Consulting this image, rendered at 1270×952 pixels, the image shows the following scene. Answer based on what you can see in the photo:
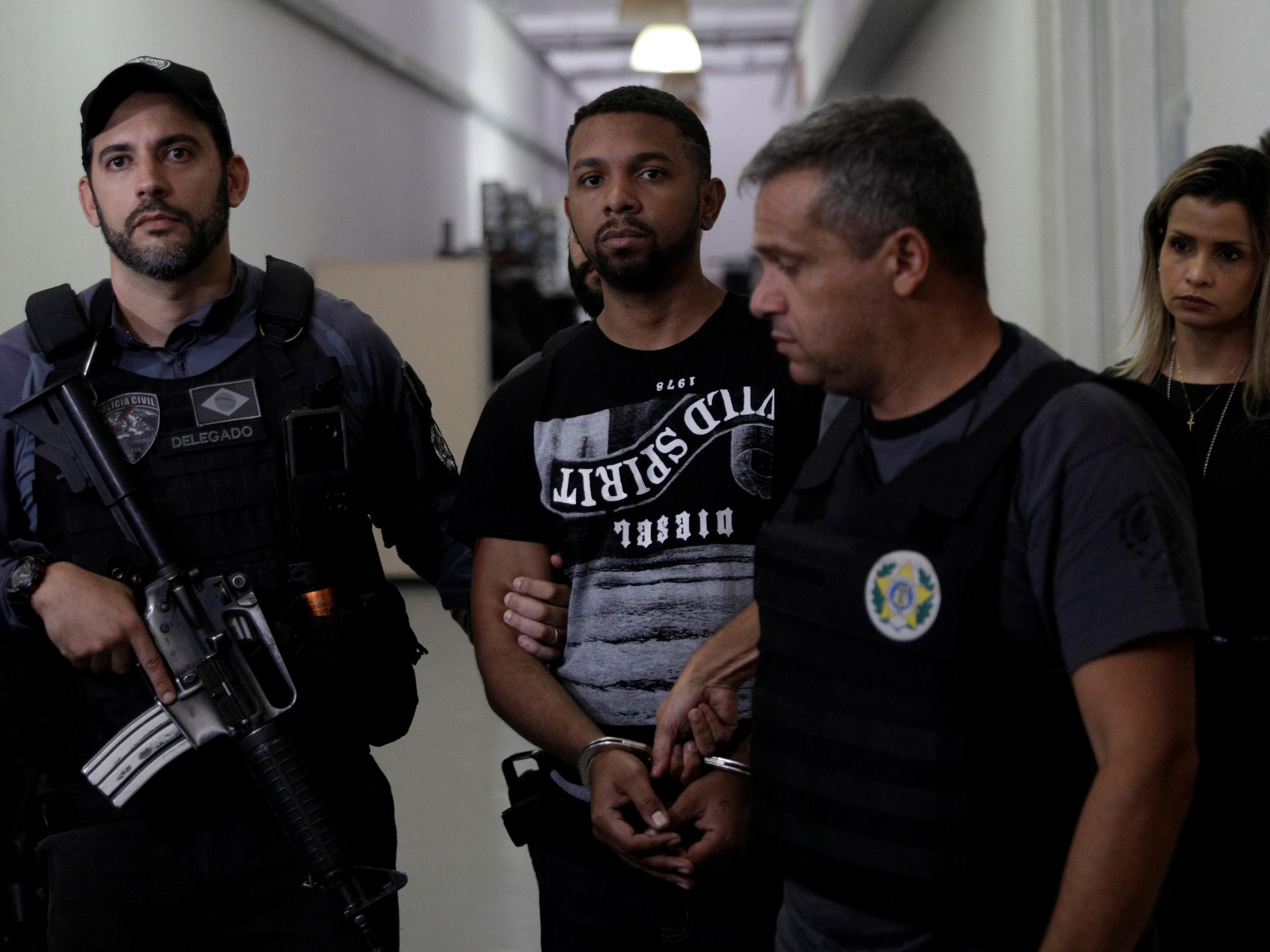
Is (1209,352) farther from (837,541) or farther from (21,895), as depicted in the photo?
(21,895)

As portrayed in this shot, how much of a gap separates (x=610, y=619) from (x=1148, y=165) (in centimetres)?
303

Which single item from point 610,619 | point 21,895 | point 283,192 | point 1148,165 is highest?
point 283,192

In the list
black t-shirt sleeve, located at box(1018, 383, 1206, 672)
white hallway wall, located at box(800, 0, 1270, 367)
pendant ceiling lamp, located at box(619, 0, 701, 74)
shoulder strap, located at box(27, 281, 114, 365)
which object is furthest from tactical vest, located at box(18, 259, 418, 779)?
pendant ceiling lamp, located at box(619, 0, 701, 74)

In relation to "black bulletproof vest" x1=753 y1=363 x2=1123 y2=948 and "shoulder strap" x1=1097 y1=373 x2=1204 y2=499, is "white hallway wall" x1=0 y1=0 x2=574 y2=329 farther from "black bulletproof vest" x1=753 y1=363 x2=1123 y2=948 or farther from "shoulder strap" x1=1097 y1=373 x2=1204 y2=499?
"shoulder strap" x1=1097 y1=373 x2=1204 y2=499

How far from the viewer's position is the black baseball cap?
1615 mm

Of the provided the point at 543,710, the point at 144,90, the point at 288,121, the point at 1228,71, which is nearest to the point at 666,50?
the point at 288,121

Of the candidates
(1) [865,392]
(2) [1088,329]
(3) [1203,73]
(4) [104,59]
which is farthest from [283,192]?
(1) [865,392]

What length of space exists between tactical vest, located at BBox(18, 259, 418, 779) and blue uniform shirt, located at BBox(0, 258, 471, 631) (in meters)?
0.02

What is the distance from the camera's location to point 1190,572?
3.01 ft

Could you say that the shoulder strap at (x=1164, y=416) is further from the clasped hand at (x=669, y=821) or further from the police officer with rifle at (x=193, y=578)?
the police officer with rifle at (x=193, y=578)

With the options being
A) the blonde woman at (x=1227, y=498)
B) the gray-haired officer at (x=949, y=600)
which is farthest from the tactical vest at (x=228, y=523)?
the blonde woman at (x=1227, y=498)

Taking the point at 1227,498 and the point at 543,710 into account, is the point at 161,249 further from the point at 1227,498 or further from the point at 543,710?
the point at 1227,498

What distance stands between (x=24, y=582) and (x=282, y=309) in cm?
46

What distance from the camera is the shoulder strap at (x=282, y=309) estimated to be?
65.4 inches
